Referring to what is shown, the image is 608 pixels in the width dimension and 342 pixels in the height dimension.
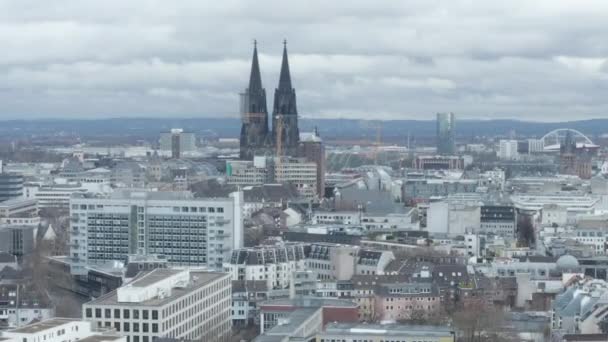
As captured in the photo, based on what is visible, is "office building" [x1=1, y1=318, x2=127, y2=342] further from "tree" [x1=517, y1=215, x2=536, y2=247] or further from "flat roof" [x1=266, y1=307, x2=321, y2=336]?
"tree" [x1=517, y1=215, x2=536, y2=247]

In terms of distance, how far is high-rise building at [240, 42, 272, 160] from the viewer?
5079 inches

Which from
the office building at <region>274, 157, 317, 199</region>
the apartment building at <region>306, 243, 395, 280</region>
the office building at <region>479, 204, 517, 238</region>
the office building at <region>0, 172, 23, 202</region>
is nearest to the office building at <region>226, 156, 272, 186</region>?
the office building at <region>274, 157, 317, 199</region>

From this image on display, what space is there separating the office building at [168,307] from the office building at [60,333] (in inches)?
91.4

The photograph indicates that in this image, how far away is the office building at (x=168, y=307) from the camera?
48.8m

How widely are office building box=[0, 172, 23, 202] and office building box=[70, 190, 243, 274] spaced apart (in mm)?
41619

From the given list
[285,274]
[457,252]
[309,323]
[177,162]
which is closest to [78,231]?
[285,274]

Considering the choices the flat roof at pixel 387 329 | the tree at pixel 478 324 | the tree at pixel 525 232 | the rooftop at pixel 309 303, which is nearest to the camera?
the flat roof at pixel 387 329

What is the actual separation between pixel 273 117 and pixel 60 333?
280ft

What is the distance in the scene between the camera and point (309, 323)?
51.2 metres

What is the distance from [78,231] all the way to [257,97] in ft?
185

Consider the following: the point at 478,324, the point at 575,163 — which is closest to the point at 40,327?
the point at 478,324

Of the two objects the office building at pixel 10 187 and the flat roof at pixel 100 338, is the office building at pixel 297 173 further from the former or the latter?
the flat roof at pixel 100 338

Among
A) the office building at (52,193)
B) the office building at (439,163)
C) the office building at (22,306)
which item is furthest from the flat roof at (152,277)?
the office building at (439,163)

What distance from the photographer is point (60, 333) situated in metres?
44.4
